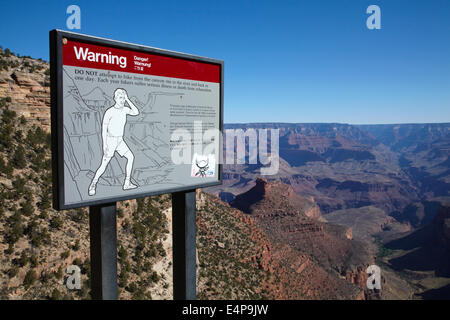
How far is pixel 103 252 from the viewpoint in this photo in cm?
508

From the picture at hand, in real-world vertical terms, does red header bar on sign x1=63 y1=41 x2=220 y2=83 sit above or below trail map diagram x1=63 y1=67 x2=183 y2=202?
above

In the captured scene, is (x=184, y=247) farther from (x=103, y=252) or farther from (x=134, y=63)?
(x=134, y=63)

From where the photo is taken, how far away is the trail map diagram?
4598mm

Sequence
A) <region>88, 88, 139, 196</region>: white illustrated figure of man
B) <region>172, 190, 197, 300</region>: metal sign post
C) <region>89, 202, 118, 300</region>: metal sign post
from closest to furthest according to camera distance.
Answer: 1. <region>88, 88, 139, 196</region>: white illustrated figure of man
2. <region>89, 202, 118, 300</region>: metal sign post
3. <region>172, 190, 197, 300</region>: metal sign post

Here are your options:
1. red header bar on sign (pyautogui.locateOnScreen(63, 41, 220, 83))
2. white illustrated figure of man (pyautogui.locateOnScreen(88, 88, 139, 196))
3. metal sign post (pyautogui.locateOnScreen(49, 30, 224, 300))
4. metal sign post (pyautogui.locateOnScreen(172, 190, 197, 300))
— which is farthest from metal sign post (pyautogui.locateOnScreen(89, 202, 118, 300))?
red header bar on sign (pyautogui.locateOnScreen(63, 41, 220, 83))

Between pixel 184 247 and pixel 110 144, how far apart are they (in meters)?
2.55

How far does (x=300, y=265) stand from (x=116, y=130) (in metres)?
45.6

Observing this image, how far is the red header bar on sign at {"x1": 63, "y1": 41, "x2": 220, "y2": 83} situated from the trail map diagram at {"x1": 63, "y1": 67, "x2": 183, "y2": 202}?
29 centimetres

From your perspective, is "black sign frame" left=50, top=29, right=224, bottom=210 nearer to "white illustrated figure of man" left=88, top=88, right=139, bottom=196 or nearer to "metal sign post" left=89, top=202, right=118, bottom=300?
"metal sign post" left=89, top=202, right=118, bottom=300

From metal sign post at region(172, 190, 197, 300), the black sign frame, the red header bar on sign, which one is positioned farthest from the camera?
metal sign post at region(172, 190, 197, 300)

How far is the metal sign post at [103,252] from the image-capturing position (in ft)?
16.6

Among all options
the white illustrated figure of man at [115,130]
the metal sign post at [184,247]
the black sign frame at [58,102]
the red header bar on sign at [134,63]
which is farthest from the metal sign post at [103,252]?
the red header bar on sign at [134,63]

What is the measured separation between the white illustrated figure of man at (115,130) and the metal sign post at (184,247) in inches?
58.0
